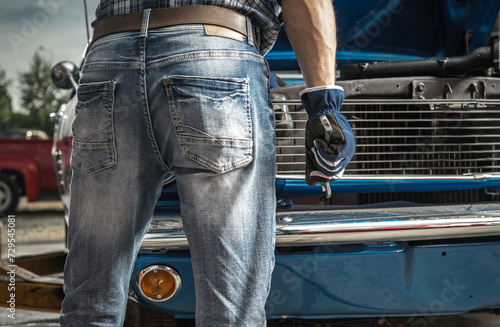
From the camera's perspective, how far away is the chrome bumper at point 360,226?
1865 millimetres

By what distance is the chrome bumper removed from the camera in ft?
6.12

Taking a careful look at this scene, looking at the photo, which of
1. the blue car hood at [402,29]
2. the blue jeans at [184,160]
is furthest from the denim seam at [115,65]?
the blue car hood at [402,29]

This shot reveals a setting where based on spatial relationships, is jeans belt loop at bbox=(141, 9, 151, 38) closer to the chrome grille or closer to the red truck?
the chrome grille

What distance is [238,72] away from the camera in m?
1.23

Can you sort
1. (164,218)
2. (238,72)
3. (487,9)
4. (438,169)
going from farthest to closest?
(487,9) → (438,169) → (164,218) → (238,72)

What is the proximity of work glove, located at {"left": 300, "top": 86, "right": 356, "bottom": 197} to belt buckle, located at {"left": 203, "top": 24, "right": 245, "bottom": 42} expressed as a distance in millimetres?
210

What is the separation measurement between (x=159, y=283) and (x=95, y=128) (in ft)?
2.52

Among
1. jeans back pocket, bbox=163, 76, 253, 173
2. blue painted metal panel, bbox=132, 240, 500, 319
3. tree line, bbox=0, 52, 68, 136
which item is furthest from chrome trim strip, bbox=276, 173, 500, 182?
tree line, bbox=0, 52, 68, 136

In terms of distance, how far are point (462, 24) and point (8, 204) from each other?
6781 mm

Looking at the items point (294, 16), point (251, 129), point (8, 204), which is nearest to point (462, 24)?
point (294, 16)

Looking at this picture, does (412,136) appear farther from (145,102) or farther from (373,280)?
(145,102)

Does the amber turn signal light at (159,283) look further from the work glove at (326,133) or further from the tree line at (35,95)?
the tree line at (35,95)

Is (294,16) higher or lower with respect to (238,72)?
higher

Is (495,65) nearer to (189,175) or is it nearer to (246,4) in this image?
(246,4)
